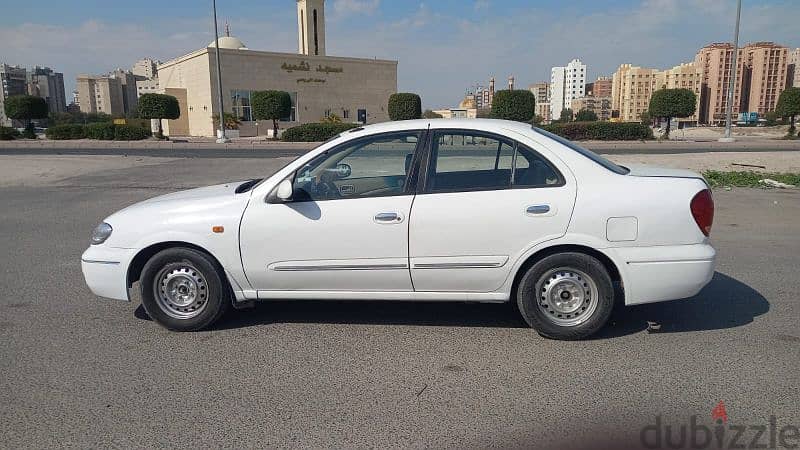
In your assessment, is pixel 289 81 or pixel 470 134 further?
pixel 289 81

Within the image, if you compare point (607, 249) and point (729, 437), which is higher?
point (607, 249)

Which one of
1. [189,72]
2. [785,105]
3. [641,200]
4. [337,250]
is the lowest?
[337,250]

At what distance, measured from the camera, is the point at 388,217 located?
408 cm

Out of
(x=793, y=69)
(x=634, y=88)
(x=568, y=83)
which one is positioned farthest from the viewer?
(x=568, y=83)

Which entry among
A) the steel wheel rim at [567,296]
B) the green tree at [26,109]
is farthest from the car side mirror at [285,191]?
the green tree at [26,109]

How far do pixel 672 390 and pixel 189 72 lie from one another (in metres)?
63.2

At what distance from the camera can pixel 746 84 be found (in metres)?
84.2

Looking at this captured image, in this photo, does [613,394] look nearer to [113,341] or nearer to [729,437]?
[729,437]

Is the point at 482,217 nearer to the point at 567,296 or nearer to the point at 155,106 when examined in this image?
the point at 567,296

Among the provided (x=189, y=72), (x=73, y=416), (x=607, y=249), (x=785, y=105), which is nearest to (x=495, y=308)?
(x=607, y=249)

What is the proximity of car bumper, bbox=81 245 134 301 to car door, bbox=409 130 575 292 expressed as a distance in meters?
2.33

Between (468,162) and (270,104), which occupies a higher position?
(270,104)

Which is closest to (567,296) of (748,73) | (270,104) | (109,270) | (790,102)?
(109,270)

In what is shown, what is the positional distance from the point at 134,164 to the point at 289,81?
41.8 metres
